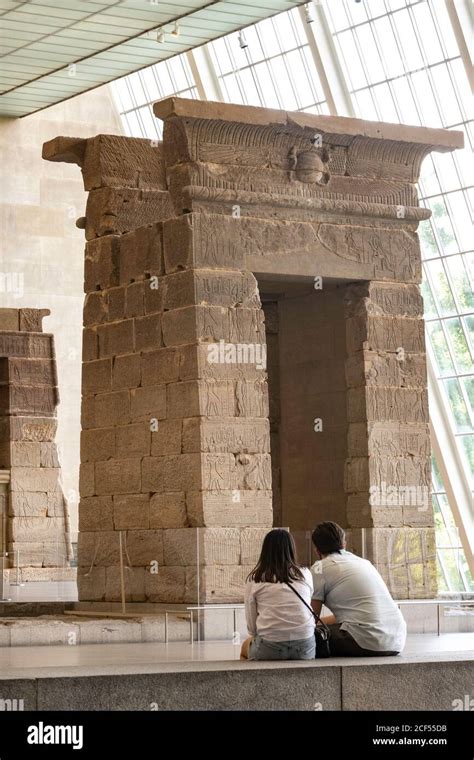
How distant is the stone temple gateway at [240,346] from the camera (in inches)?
639

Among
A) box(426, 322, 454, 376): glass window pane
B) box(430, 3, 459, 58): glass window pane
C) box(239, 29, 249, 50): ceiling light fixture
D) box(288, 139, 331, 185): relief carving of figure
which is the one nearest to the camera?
box(288, 139, 331, 185): relief carving of figure

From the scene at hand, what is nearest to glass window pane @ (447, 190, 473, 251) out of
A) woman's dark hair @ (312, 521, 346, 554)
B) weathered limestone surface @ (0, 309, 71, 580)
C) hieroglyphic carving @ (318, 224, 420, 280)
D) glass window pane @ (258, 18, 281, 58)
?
glass window pane @ (258, 18, 281, 58)

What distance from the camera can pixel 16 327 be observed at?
2547 cm

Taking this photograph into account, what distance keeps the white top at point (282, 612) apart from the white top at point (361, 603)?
1.10 ft

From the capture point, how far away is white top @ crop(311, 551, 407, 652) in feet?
33.8

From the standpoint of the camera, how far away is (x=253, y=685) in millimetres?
9086

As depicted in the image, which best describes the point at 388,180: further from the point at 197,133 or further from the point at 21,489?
the point at 21,489

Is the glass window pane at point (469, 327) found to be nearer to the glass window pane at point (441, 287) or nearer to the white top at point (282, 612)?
the glass window pane at point (441, 287)

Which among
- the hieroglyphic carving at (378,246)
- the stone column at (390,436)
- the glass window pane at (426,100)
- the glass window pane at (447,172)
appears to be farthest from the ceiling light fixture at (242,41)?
the stone column at (390,436)

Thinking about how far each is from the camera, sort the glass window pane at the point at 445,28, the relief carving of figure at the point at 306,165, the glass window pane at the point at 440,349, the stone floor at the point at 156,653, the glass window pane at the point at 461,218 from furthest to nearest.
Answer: the glass window pane at the point at 440,349, the glass window pane at the point at 461,218, the glass window pane at the point at 445,28, the relief carving of figure at the point at 306,165, the stone floor at the point at 156,653

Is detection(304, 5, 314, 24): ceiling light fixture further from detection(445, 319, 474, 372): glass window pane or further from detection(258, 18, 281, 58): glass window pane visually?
detection(445, 319, 474, 372): glass window pane

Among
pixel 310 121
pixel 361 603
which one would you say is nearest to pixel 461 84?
pixel 310 121

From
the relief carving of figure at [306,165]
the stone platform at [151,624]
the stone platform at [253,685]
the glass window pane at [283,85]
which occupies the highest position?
the glass window pane at [283,85]

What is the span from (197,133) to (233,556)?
15.3ft
